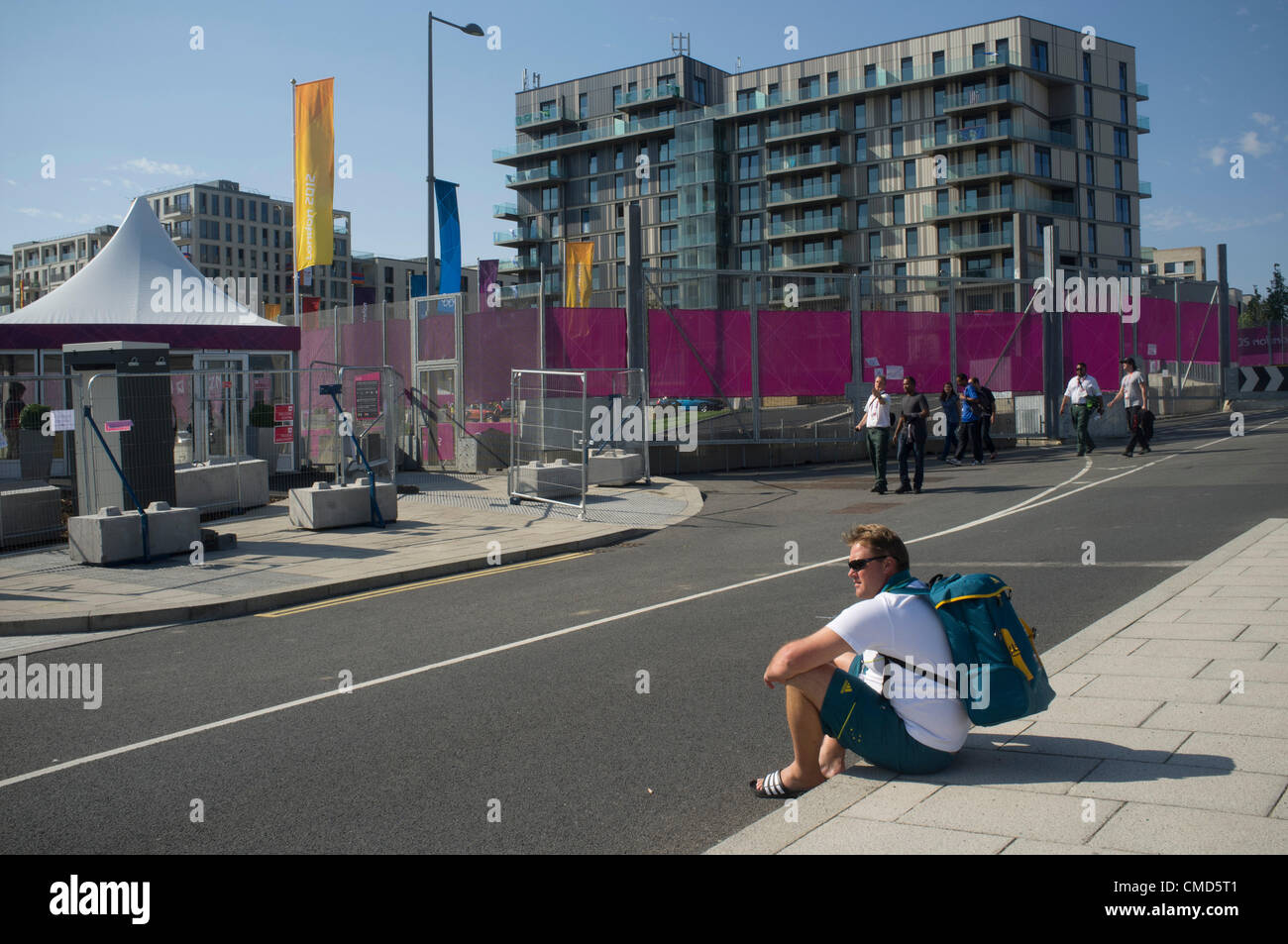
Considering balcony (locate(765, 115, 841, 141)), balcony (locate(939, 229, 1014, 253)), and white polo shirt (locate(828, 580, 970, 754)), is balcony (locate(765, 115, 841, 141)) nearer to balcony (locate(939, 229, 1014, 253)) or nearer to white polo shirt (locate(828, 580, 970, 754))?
balcony (locate(939, 229, 1014, 253))

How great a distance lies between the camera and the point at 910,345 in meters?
27.0

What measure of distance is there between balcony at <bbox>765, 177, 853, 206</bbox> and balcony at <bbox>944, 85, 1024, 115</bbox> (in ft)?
30.3

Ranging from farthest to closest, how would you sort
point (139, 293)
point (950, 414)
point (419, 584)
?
point (950, 414)
point (139, 293)
point (419, 584)

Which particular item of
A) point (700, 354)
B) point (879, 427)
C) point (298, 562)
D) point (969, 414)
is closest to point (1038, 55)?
point (969, 414)

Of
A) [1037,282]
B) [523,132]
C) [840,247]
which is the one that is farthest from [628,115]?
[1037,282]

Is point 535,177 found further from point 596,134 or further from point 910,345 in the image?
point 910,345

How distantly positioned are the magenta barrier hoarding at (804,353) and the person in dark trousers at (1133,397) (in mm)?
6259

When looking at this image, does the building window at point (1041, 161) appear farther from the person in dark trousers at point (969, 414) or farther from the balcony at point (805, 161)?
the person in dark trousers at point (969, 414)

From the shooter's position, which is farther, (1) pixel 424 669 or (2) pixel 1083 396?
(2) pixel 1083 396

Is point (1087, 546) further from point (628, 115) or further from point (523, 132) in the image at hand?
point (523, 132)

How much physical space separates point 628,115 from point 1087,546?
86.8 metres

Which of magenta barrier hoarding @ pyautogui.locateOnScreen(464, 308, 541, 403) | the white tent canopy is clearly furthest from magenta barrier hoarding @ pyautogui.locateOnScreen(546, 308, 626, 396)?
the white tent canopy

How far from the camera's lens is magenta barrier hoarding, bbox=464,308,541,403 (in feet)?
76.9

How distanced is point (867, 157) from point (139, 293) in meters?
68.2
